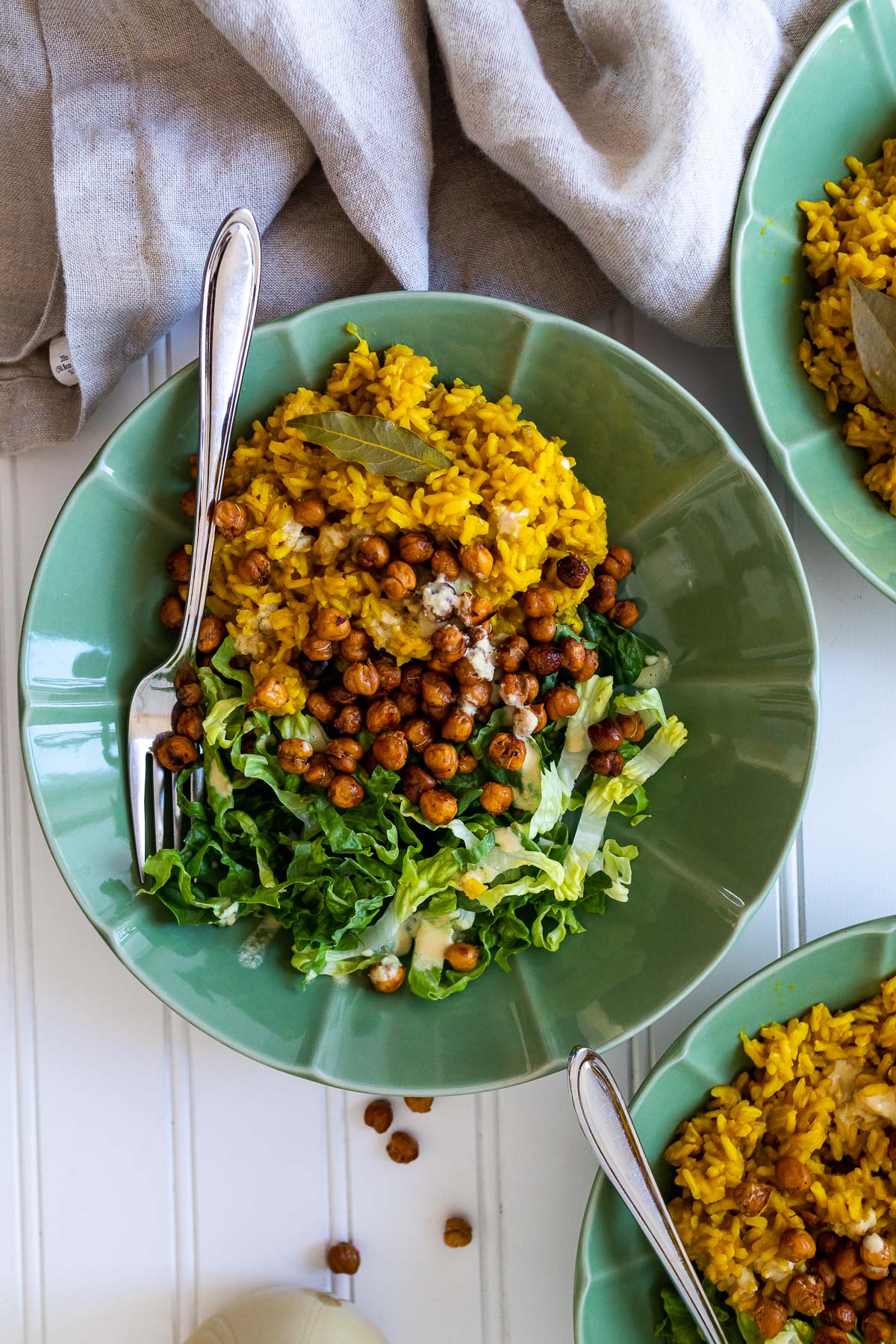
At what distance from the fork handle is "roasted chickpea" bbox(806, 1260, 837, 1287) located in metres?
1.49

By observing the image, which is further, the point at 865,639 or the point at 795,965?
the point at 865,639

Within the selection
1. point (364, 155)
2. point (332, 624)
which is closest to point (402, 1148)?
point (332, 624)

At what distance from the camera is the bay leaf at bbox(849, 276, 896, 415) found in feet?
5.09

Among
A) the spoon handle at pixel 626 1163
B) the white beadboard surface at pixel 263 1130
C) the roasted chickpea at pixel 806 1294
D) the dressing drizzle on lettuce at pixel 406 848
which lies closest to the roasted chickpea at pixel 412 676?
the dressing drizzle on lettuce at pixel 406 848

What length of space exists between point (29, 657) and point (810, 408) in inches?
51.8

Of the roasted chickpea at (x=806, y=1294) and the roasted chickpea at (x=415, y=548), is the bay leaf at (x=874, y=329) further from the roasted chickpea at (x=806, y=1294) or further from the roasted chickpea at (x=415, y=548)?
the roasted chickpea at (x=806, y=1294)

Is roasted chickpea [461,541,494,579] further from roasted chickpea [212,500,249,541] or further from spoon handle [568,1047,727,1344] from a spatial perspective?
spoon handle [568,1047,727,1344]

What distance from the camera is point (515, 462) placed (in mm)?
1541

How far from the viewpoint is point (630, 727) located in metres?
1.65

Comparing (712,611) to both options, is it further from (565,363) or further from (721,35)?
(721,35)

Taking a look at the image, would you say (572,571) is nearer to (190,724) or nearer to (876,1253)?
(190,724)

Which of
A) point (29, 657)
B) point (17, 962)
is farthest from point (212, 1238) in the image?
point (29, 657)

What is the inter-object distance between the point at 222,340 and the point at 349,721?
23.8 inches

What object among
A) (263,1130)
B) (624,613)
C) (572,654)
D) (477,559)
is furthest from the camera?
(263,1130)
